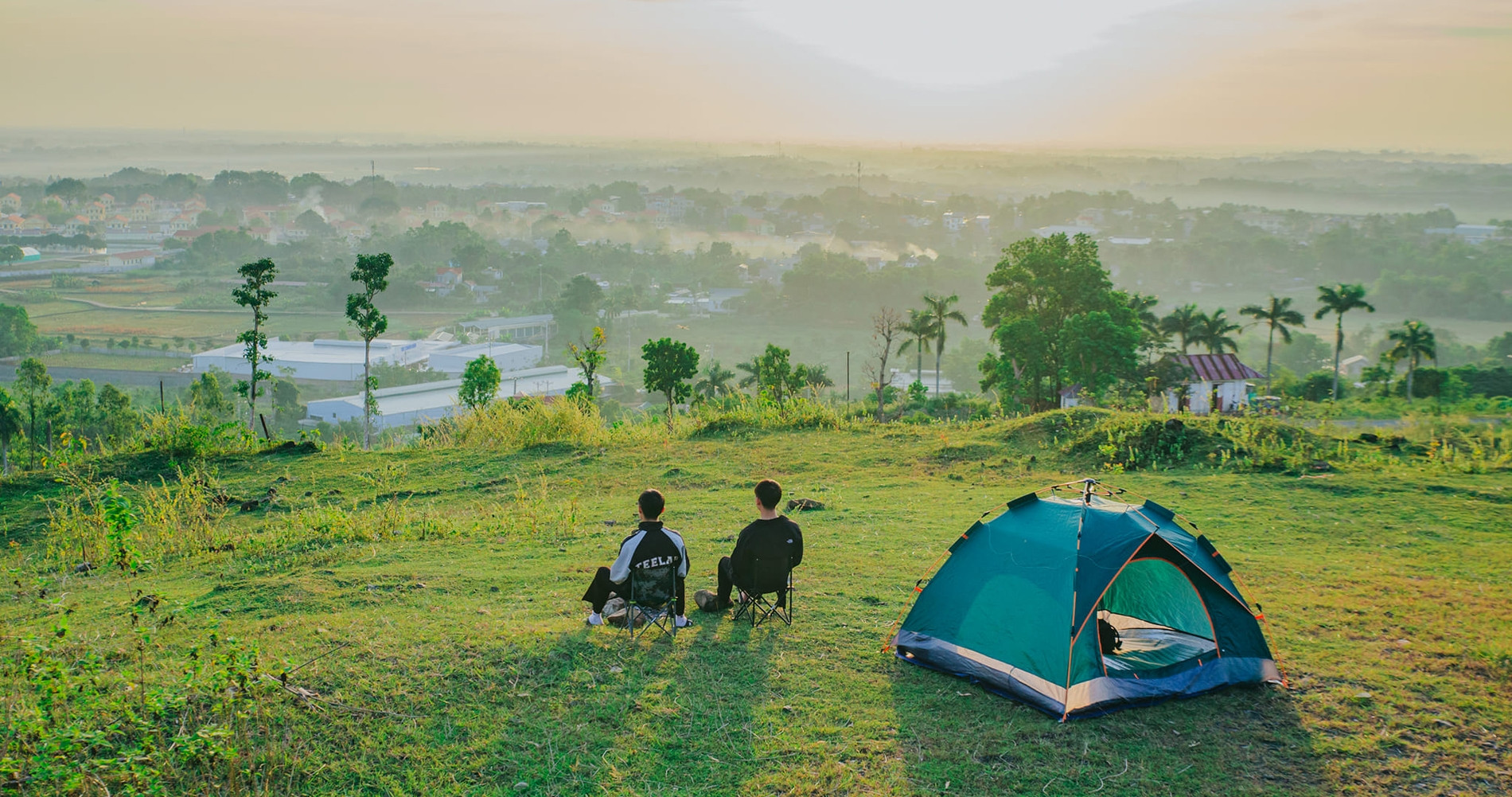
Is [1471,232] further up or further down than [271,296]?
further up

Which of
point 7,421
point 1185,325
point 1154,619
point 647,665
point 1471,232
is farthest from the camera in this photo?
point 1471,232

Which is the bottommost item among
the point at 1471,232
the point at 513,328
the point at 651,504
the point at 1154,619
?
the point at 513,328

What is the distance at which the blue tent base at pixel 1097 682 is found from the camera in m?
5.69

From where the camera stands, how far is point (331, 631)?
21.6 ft

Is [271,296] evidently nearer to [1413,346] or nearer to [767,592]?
[767,592]

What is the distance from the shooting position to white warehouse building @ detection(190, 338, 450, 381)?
59000 millimetres

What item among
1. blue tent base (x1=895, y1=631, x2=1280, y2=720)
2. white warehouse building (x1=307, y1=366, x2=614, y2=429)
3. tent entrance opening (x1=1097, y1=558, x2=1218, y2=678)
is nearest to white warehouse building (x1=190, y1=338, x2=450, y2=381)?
white warehouse building (x1=307, y1=366, x2=614, y2=429)

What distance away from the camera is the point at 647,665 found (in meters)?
6.20

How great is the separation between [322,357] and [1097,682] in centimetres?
6417

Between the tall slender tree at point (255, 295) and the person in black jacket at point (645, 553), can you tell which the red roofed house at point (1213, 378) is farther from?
the person in black jacket at point (645, 553)

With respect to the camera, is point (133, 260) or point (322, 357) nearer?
point (322, 357)

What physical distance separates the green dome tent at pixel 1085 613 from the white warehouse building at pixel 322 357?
181 ft

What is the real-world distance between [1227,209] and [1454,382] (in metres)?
151

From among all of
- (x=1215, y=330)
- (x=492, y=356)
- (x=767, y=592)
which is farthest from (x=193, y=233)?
(x=767, y=592)
